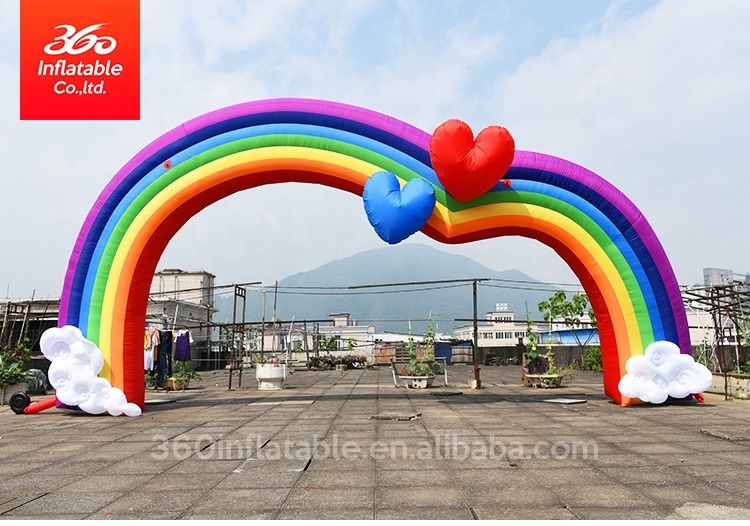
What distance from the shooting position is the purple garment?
1862cm

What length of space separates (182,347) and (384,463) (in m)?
13.9

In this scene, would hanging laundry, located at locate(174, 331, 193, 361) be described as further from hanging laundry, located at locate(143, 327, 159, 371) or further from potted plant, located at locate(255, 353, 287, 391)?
potted plant, located at locate(255, 353, 287, 391)

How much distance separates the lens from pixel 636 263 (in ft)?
36.3

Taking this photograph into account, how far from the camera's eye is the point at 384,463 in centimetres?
625

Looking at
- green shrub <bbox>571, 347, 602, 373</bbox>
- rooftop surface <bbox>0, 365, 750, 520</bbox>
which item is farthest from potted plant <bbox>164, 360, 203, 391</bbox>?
green shrub <bbox>571, 347, 602, 373</bbox>

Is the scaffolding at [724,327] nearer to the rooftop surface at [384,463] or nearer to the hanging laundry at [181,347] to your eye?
the rooftop surface at [384,463]

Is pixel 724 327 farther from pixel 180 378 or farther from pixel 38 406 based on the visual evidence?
pixel 38 406

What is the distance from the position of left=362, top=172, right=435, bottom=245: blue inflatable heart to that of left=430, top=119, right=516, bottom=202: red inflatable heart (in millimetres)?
524

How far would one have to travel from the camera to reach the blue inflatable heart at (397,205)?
10.4 m

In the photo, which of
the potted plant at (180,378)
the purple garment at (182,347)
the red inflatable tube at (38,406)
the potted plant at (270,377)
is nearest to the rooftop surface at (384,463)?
the red inflatable tube at (38,406)

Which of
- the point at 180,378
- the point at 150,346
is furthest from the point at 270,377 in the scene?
the point at 150,346

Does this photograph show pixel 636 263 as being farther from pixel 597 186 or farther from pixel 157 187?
pixel 157 187

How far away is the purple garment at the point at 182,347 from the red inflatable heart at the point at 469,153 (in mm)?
11455

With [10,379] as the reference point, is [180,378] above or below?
below
